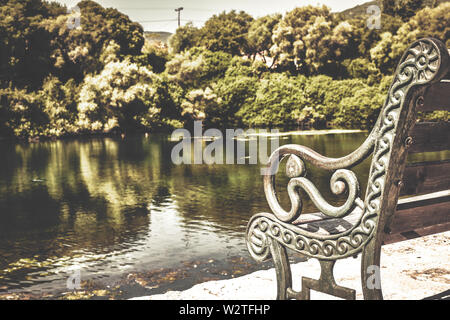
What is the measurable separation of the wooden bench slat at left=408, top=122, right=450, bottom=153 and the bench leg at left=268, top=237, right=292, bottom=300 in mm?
1077

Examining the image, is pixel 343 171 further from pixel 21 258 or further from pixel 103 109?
pixel 103 109

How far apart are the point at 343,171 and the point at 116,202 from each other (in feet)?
38.7

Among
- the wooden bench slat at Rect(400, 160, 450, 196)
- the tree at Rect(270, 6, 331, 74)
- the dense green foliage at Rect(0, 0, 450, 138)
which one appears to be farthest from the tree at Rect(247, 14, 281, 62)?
the wooden bench slat at Rect(400, 160, 450, 196)

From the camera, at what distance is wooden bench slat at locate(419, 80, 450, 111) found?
2.58 metres

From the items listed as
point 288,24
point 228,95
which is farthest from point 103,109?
point 288,24

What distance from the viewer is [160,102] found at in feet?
174

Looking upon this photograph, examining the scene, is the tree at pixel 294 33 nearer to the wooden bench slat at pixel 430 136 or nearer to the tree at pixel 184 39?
the tree at pixel 184 39

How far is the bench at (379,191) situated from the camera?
2.49 metres

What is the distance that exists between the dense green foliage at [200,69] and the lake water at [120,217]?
25.9 meters

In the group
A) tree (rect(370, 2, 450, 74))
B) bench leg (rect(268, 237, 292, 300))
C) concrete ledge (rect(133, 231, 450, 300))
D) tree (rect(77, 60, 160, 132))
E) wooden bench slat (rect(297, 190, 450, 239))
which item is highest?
tree (rect(370, 2, 450, 74))

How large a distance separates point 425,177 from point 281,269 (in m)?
1.05

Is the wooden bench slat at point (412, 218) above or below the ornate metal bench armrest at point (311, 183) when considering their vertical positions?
below

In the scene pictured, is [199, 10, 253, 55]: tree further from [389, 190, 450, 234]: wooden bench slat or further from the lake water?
[389, 190, 450, 234]: wooden bench slat

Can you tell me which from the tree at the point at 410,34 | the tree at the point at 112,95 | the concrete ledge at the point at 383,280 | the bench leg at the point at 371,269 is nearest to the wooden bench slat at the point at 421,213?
the bench leg at the point at 371,269
